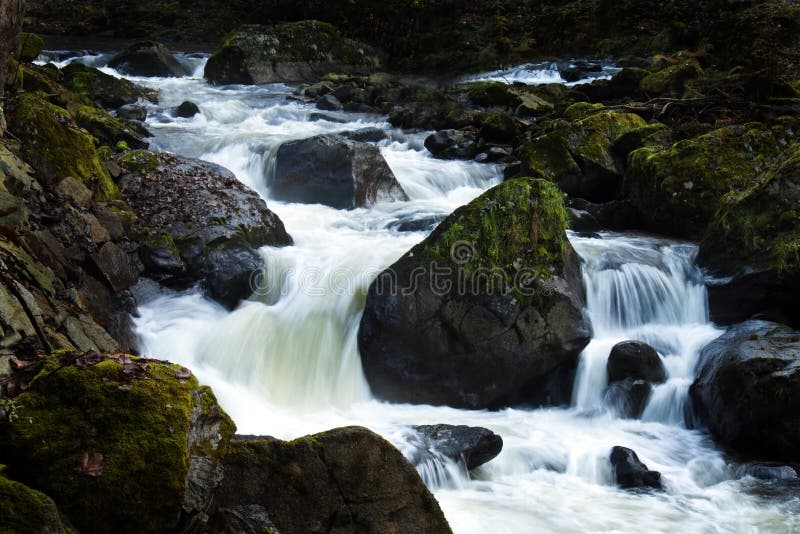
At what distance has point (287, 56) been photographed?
957 inches

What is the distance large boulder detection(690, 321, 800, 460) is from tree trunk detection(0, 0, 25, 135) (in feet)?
27.8

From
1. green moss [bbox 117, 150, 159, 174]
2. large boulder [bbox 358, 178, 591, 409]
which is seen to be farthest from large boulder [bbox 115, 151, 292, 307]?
large boulder [bbox 358, 178, 591, 409]

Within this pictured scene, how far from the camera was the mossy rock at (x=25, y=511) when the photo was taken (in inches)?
100

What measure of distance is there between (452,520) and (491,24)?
27.0 m

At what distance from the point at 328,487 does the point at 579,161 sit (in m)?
9.38

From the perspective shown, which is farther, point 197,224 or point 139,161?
point 139,161

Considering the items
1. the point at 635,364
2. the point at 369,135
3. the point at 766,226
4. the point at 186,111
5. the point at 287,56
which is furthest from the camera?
the point at 287,56

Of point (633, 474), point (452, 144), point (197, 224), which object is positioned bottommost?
point (633, 474)

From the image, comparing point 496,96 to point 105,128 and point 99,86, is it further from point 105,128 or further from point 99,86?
point 105,128

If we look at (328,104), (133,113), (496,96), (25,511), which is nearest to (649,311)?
(25,511)

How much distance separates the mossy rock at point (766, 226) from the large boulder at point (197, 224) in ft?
20.5

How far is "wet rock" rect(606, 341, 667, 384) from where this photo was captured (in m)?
7.59

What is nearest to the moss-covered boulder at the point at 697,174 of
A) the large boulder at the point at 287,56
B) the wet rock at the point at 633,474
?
the wet rock at the point at 633,474

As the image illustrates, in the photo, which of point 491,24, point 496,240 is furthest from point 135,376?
point 491,24
